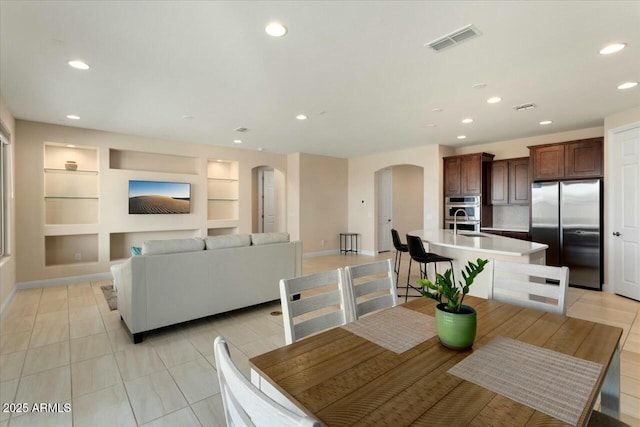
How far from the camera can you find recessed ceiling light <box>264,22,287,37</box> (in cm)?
235

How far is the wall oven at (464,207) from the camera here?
21.2 ft

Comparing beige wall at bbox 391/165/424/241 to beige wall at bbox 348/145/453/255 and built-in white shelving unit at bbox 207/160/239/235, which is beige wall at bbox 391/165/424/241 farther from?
built-in white shelving unit at bbox 207/160/239/235

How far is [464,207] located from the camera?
6.62 metres

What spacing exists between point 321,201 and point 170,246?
546 cm

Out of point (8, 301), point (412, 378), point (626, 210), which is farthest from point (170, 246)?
point (626, 210)

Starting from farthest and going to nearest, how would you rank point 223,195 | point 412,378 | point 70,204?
point 223,195 → point 70,204 → point 412,378

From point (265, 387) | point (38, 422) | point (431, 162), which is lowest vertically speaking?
point (38, 422)

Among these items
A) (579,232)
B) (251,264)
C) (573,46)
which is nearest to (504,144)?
(579,232)

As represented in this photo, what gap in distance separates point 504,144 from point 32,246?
9.12 m

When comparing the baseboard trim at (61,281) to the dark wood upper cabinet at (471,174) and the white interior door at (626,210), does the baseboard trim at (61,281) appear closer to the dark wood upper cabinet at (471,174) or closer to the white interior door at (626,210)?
the dark wood upper cabinet at (471,174)

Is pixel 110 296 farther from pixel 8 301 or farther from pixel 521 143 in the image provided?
pixel 521 143

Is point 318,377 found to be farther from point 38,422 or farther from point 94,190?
point 94,190

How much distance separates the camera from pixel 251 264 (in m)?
3.74

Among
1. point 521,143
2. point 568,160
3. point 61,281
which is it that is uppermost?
point 521,143
